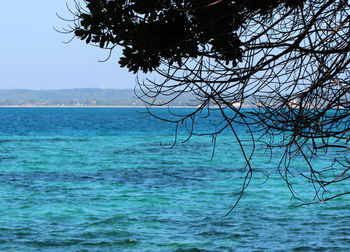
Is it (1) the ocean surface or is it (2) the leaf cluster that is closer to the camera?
(2) the leaf cluster

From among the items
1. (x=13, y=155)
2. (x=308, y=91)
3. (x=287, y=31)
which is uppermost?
(x=287, y=31)

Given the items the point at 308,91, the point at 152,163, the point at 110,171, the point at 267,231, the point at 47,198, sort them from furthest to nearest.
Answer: the point at 152,163 → the point at 110,171 → the point at 47,198 → the point at 267,231 → the point at 308,91

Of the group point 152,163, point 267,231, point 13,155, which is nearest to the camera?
point 267,231

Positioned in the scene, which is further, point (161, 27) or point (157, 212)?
point (157, 212)

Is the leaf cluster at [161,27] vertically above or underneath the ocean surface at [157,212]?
above

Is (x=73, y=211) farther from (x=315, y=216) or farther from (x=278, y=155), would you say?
(x=278, y=155)

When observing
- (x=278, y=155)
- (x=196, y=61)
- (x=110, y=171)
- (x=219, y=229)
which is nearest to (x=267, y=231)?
(x=219, y=229)

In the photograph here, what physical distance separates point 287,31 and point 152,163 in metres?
27.2

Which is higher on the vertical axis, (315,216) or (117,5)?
(117,5)

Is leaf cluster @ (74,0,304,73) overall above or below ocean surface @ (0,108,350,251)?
above

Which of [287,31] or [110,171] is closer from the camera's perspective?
[287,31]

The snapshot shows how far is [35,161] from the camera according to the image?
33.4 meters

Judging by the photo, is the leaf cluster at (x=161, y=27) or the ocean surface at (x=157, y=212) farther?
the ocean surface at (x=157, y=212)

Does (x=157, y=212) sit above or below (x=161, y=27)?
below
